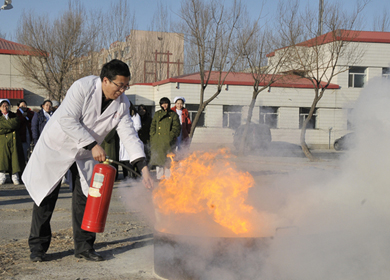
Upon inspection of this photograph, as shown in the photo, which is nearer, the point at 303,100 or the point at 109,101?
the point at 109,101

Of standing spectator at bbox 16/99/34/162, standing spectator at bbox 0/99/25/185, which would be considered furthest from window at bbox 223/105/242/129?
standing spectator at bbox 16/99/34/162

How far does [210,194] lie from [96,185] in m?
1.06

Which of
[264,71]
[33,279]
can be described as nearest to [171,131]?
[33,279]

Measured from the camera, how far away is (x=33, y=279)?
3705 millimetres

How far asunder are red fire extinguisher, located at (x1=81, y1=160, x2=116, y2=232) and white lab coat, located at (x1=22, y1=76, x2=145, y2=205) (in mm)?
317

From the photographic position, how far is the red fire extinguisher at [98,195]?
12.3ft

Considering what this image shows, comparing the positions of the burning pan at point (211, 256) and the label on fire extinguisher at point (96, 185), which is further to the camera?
the label on fire extinguisher at point (96, 185)

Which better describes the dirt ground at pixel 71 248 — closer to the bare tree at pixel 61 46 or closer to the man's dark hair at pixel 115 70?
the man's dark hair at pixel 115 70

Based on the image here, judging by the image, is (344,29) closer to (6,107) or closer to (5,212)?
(6,107)

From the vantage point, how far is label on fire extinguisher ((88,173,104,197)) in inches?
148

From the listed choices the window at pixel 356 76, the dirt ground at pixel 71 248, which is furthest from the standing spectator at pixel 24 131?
the window at pixel 356 76

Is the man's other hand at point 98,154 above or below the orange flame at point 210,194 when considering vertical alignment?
above

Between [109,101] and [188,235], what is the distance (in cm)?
155

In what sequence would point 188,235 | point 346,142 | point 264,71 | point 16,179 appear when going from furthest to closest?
point 264,71 < point 16,179 < point 346,142 < point 188,235
